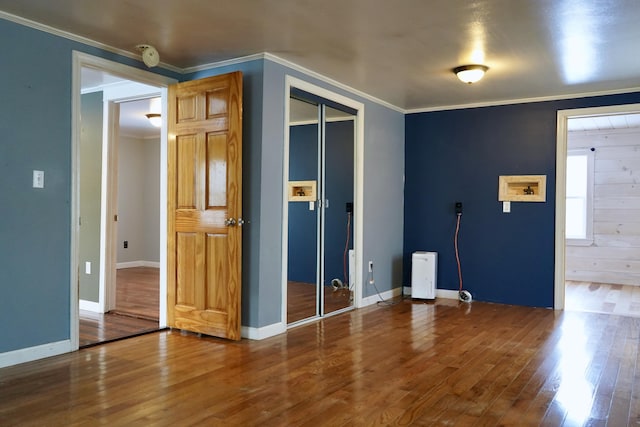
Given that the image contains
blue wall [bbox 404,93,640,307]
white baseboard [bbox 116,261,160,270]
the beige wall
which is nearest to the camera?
the beige wall

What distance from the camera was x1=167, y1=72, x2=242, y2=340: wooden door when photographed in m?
3.93

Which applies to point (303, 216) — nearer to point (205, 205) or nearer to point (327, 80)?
point (205, 205)

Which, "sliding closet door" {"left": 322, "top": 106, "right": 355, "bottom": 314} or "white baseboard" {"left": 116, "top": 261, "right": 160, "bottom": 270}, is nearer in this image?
"sliding closet door" {"left": 322, "top": 106, "right": 355, "bottom": 314}

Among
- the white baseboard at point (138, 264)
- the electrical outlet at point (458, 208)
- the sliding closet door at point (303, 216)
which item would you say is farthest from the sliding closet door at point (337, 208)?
the white baseboard at point (138, 264)

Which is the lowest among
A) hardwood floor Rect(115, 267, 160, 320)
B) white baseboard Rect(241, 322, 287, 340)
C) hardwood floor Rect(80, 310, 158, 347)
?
hardwood floor Rect(115, 267, 160, 320)

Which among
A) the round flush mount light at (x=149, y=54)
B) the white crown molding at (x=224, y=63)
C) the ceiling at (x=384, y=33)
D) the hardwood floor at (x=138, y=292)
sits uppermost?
the ceiling at (x=384, y=33)

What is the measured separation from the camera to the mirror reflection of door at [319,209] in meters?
4.62

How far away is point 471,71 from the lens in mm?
4305

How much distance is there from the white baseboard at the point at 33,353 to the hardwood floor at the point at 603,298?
16.0ft

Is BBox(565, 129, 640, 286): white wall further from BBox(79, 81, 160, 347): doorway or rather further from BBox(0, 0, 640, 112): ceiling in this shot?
BBox(79, 81, 160, 347): doorway

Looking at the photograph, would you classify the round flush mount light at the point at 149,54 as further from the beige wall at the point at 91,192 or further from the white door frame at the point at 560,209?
the white door frame at the point at 560,209

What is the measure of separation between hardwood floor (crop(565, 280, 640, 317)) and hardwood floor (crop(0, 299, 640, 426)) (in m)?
1.08

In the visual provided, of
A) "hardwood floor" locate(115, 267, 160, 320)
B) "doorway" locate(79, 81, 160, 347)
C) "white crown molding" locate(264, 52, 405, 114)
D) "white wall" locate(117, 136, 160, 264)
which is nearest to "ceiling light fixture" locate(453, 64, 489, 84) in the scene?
"white crown molding" locate(264, 52, 405, 114)

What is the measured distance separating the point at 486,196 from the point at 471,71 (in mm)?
2006
